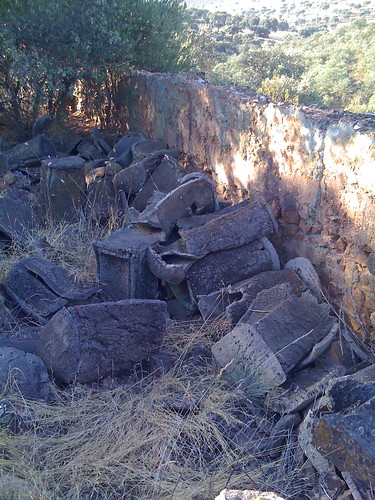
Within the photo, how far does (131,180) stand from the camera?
19.8 ft

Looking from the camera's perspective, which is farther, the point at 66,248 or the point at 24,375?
the point at 66,248

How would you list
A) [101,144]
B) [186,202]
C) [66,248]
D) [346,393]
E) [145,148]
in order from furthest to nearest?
[101,144]
[145,148]
[66,248]
[186,202]
[346,393]

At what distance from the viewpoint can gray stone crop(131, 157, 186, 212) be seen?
5816 mm

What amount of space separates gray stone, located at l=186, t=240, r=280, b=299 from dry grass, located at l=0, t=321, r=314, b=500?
0.88 m

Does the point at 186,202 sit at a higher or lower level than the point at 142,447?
higher

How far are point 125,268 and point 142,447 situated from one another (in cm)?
163

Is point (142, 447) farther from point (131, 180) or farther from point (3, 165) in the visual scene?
point (3, 165)

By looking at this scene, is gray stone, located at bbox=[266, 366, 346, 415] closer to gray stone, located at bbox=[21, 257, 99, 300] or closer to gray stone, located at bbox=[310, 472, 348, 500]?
gray stone, located at bbox=[310, 472, 348, 500]

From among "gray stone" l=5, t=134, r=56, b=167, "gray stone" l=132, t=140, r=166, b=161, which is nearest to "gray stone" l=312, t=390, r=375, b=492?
"gray stone" l=132, t=140, r=166, b=161

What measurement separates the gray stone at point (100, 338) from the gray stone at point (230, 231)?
2.54 ft

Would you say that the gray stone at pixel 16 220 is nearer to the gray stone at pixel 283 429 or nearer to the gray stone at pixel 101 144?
the gray stone at pixel 101 144

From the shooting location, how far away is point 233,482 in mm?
2705

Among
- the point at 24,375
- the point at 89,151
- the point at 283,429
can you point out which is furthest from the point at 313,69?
the point at 24,375

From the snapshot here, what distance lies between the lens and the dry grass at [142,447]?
106 inches
